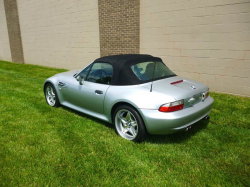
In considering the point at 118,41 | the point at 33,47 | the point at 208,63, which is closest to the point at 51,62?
the point at 33,47

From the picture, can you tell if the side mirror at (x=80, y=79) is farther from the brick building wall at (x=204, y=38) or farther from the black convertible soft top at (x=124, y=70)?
the brick building wall at (x=204, y=38)

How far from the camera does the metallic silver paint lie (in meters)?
3.37

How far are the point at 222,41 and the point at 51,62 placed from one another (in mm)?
10040

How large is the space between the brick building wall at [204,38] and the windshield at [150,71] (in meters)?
2.89

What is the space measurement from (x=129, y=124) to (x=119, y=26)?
596 cm

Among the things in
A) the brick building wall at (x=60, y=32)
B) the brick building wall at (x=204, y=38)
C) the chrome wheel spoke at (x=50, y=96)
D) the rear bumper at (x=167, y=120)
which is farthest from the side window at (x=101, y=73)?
the brick building wall at (x=60, y=32)

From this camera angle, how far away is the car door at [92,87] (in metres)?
4.14

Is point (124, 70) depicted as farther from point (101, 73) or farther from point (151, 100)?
point (151, 100)

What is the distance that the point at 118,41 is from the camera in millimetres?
9039

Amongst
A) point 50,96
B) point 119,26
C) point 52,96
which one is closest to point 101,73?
point 52,96

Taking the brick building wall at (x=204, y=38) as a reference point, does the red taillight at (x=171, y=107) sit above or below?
below

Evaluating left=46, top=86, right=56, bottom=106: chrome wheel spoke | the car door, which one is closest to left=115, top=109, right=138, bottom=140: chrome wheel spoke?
the car door

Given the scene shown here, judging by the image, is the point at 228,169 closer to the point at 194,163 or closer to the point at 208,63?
the point at 194,163

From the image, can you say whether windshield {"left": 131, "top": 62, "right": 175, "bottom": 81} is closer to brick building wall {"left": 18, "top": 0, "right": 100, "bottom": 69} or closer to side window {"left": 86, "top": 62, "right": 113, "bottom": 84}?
side window {"left": 86, "top": 62, "right": 113, "bottom": 84}
